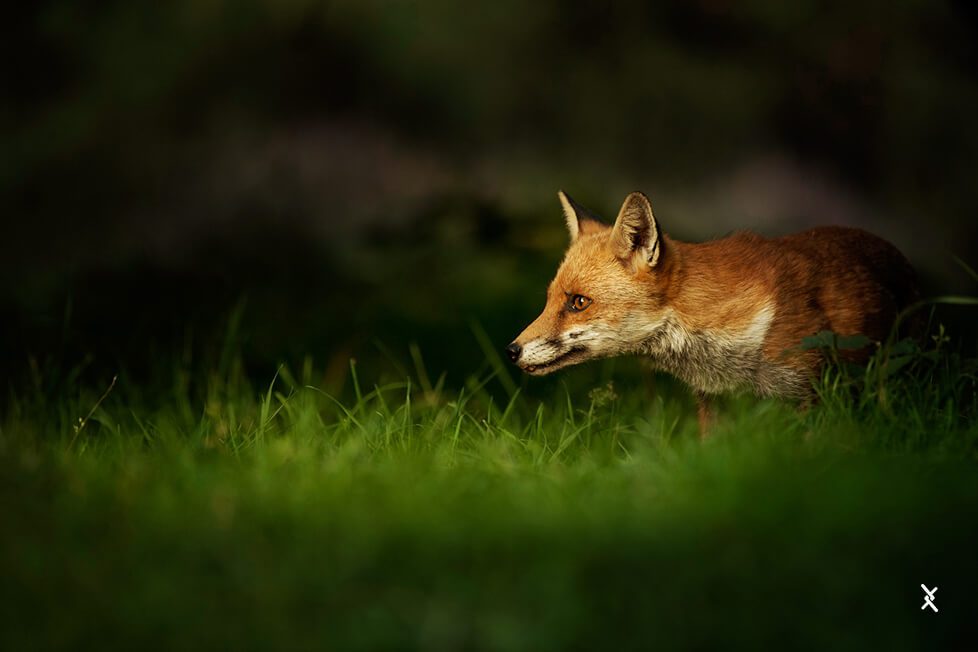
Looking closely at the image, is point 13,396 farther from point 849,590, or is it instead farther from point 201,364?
point 849,590

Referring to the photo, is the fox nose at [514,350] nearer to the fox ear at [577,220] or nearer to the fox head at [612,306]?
the fox head at [612,306]

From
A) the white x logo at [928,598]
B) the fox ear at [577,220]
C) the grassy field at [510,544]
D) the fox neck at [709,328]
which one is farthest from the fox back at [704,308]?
the white x logo at [928,598]

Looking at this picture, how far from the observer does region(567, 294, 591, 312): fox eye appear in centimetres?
408

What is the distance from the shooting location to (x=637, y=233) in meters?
4.07

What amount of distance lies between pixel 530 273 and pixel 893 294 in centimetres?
261

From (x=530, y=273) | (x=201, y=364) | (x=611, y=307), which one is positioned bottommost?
(x=201, y=364)

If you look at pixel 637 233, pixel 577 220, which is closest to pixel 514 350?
pixel 637 233

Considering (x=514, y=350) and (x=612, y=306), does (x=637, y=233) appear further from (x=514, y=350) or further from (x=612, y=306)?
(x=514, y=350)

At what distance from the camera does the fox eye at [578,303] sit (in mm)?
4082

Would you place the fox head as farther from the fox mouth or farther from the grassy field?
the grassy field

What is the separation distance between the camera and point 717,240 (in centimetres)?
441

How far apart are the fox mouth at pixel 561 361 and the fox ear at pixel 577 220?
2.09 ft

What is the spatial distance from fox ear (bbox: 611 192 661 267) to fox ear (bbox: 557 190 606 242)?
0.34m

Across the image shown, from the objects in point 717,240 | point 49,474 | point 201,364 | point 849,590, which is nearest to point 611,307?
point 717,240
